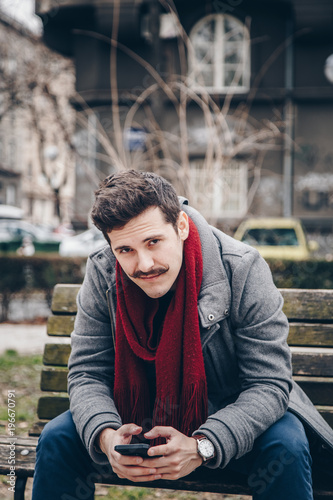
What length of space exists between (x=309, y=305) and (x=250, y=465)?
2.80 ft

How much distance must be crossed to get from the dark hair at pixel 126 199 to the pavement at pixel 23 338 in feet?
14.4

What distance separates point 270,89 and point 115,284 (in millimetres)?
15482

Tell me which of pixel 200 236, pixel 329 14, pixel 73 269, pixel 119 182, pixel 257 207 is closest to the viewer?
pixel 119 182

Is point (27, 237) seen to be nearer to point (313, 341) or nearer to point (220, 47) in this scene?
point (220, 47)

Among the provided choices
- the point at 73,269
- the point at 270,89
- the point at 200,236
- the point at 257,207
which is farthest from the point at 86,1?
the point at 200,236

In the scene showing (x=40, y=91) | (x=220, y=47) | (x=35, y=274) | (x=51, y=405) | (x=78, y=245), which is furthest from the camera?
(x=220, y=47)

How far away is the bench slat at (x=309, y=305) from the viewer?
2674 millimetres

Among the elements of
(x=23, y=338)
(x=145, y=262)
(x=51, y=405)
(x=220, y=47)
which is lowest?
(x=23, y=338)

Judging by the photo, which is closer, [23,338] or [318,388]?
[318,388]

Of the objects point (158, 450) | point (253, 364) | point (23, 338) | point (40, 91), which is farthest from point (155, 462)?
point (40, 91)

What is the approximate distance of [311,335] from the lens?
2670mm

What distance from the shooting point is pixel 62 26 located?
17219mm

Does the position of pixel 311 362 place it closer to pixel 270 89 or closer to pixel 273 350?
pixel 273 350

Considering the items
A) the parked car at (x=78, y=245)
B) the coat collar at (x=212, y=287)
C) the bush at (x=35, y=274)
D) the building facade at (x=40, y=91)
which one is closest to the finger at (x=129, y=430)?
the coat collar at (x=212, y=287)
